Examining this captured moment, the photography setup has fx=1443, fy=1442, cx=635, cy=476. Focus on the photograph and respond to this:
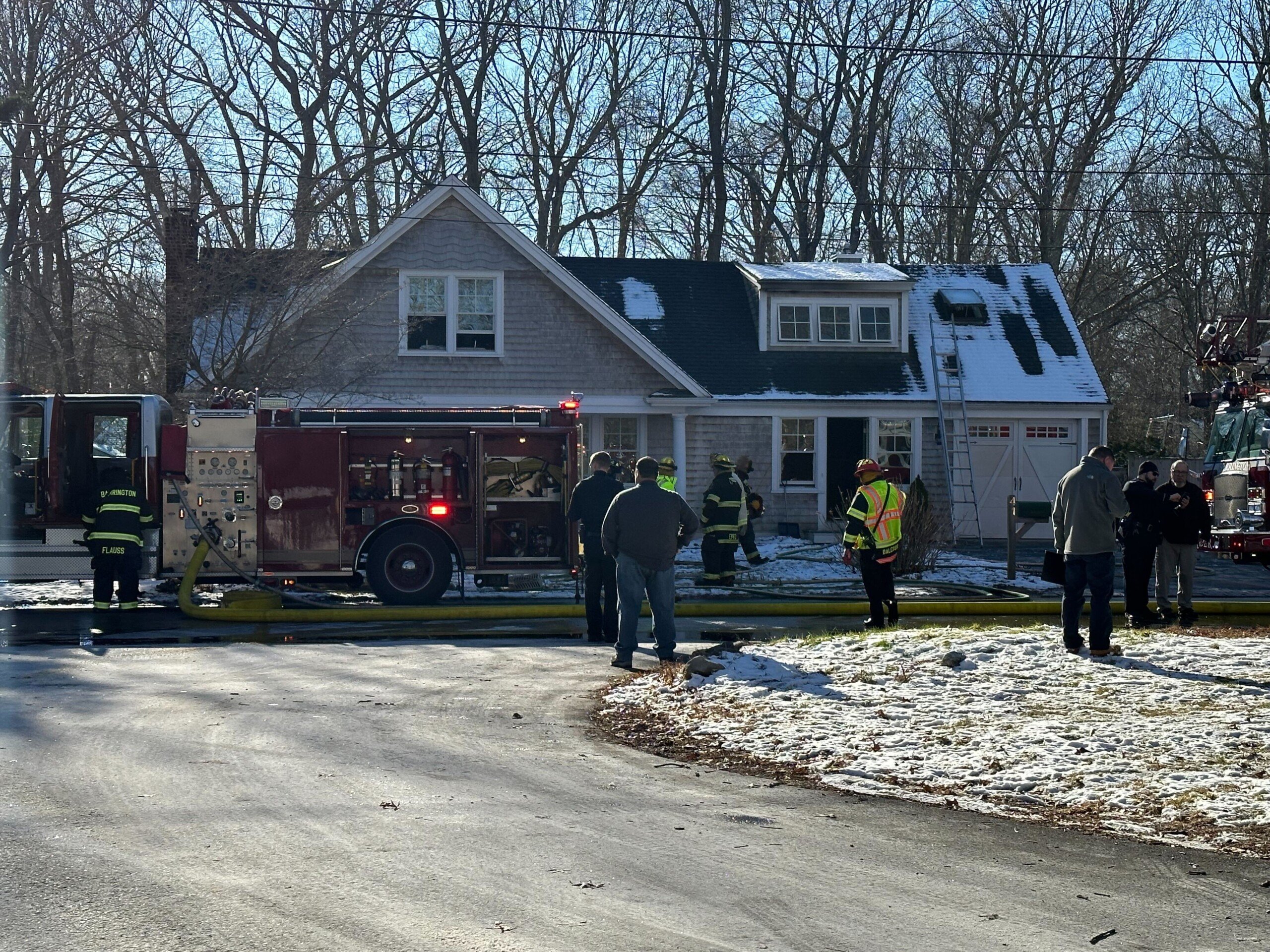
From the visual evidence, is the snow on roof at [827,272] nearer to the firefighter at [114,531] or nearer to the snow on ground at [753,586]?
the snow on ground at [753,586]

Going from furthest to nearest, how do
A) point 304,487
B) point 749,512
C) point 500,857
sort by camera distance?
point 749,512
point 304,487
point 500,857

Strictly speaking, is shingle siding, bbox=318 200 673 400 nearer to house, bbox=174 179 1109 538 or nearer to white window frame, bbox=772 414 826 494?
house, bbox=174 179 1109 538

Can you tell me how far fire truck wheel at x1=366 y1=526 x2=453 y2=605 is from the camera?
653 inches

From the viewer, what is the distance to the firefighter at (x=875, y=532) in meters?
13.2

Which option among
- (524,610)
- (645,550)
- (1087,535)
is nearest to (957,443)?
(524,610)

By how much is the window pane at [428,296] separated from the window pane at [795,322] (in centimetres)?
669

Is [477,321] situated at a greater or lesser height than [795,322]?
lesser

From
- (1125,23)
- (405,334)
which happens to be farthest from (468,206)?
(1125,23)

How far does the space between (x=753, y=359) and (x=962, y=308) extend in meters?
4.84

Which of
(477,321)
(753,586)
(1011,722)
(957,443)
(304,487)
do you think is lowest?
(1011,722)

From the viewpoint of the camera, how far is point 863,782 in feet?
24.5

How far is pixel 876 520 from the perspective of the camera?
13.2 metres

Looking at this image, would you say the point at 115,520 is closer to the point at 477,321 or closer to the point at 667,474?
the point at 667,474

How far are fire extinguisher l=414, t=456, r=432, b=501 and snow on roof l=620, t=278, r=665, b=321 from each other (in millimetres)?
11903
